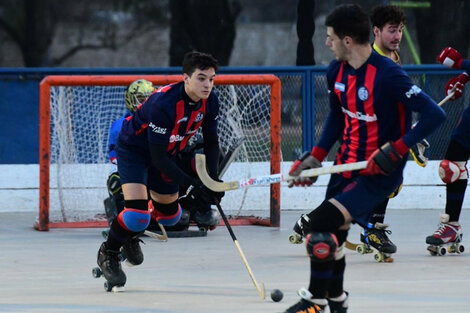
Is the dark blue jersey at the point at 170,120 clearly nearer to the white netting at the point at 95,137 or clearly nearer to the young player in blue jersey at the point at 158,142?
the young player in blue jersey at the point at 158,142

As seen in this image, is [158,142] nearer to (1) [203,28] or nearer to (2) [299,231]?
(2) [299,231]

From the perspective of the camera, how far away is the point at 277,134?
30.2ft

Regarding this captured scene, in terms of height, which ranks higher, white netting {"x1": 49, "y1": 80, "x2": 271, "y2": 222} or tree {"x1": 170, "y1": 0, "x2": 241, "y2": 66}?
tree {"x1": 170, "y1": 0, "x2": 241, "y2": 66}

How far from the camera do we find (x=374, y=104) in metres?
5.39

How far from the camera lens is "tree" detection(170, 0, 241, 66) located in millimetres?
10984

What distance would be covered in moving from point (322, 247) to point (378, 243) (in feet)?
7.76

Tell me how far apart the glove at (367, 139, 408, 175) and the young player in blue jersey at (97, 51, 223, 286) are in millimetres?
1260

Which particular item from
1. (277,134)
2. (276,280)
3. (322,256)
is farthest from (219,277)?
(277,134)

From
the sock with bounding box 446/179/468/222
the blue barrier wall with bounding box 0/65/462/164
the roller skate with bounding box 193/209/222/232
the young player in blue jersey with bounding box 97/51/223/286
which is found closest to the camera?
the young player in blue jersey with bounding box 97/51/223/286

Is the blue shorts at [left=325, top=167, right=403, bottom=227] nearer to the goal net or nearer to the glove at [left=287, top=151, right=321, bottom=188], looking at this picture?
the glove at [left=287, top=151, right=321, bottom=188]

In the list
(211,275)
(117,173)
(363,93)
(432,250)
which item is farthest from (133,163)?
(432,250)

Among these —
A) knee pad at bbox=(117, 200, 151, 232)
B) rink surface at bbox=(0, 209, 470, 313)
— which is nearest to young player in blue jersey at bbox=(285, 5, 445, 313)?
rink surface at bbox=(0, 209, 470, 313)

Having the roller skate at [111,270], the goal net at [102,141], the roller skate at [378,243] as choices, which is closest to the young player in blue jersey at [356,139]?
the roller skate at [111,270]

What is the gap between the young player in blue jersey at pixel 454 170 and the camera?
7.67 meters
